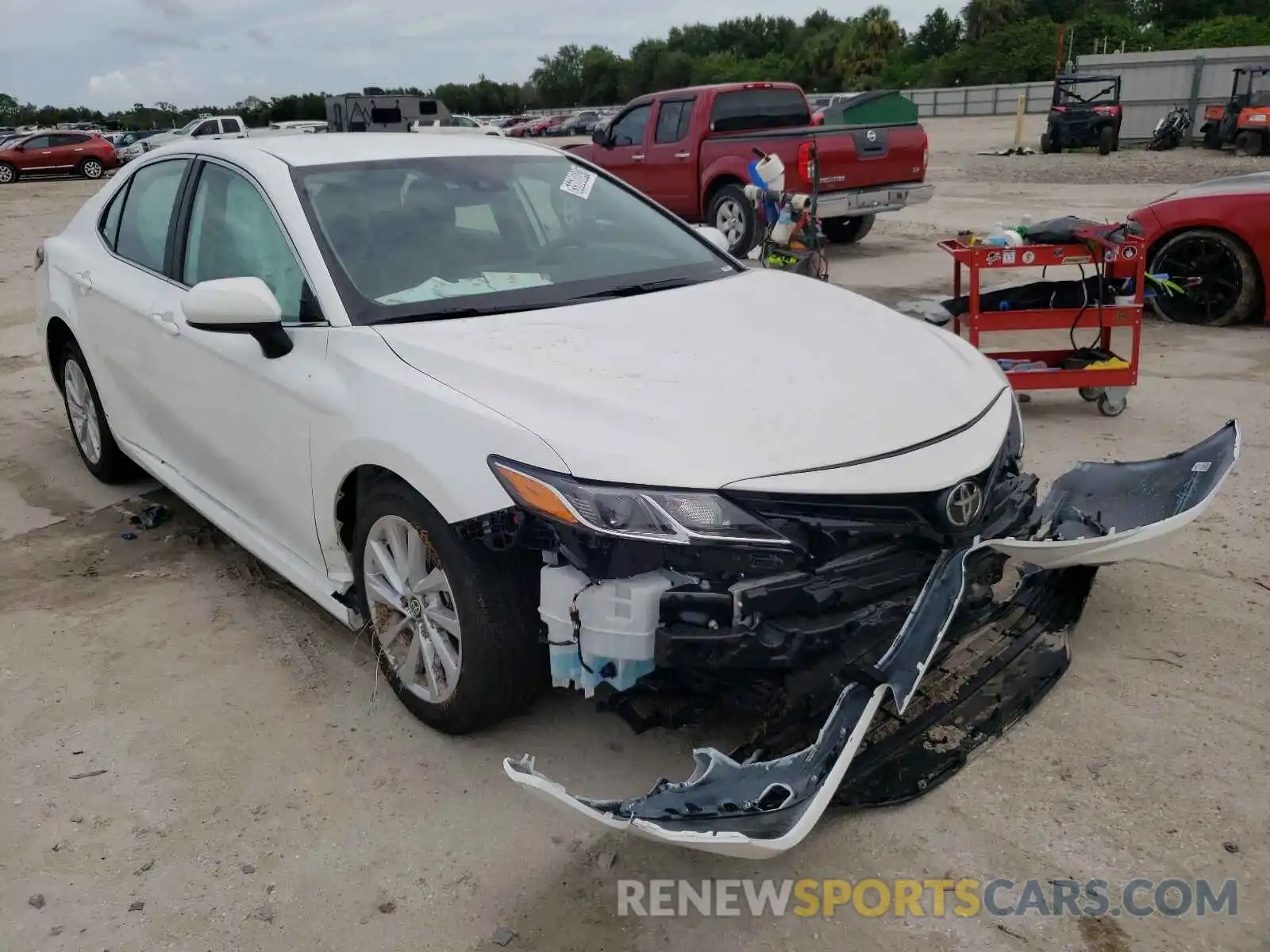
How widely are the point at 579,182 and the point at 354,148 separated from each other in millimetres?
865

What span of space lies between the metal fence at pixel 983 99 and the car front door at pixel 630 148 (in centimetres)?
3422

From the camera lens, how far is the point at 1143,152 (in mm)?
24406

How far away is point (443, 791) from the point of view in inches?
113

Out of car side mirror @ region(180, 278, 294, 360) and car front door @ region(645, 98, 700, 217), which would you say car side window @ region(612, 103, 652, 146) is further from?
car side mirror @ region(180, 278, 294, 360)

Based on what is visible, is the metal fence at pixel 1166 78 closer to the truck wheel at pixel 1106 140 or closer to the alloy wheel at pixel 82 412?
the truck wheel at pixel 1106 140

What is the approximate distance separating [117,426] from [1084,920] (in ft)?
14.0

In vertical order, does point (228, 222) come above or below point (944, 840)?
above

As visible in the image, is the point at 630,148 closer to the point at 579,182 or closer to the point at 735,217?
the point at 735,217

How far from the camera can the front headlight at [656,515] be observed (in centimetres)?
239

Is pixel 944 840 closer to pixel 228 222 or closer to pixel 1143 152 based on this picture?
pixel 228 222

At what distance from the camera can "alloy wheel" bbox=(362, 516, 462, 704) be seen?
2.87 metres

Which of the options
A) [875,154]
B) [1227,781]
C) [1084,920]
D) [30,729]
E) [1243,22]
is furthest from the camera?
[1243,22]

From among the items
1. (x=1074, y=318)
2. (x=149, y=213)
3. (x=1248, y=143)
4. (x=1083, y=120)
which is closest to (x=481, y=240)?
(x=149, y=213)

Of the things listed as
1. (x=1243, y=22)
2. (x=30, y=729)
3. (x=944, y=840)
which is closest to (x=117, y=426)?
(x=30, y=729)
